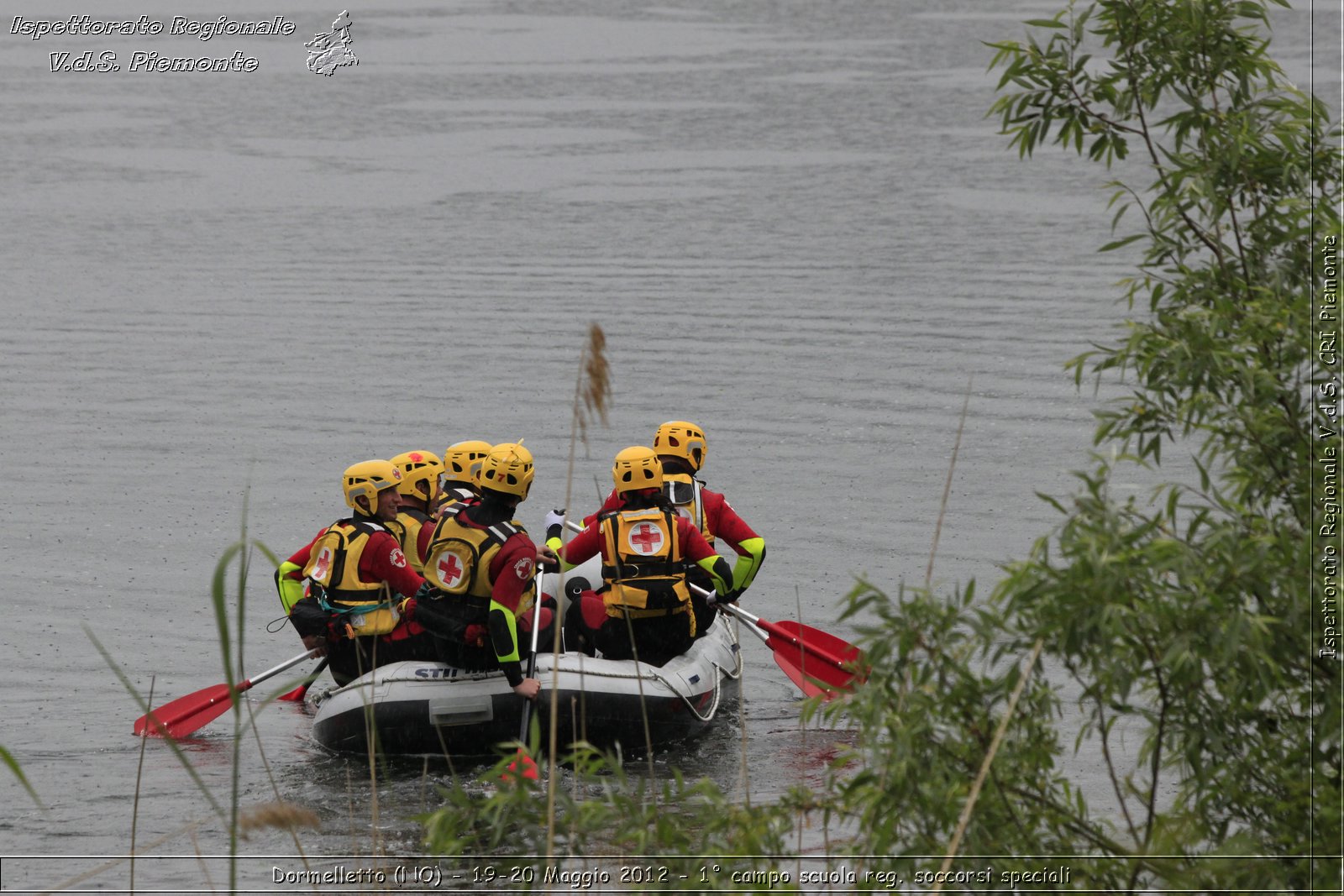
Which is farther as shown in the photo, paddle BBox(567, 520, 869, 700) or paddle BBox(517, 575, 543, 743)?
paddle BBox(567, 520, 869, 700)

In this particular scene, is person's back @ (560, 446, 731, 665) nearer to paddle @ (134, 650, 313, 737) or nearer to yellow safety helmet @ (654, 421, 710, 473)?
yellow safety helmet @ (654, 421, 710, 473)

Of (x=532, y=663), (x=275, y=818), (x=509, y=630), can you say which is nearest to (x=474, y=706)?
(x=532, y=663)

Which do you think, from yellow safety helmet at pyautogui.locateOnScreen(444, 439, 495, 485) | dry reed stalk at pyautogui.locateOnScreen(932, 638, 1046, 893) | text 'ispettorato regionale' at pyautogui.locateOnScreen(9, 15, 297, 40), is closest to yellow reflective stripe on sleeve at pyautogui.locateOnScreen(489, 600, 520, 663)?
yellow safety helmet at pyautogui.locateOnScreen(444, 439, 495, 485)

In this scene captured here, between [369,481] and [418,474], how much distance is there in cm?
55

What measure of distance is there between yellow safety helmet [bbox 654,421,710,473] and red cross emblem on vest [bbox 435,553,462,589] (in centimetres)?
204

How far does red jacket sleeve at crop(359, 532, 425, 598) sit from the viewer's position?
10523 mm

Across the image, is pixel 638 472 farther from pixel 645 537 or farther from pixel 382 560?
pixel 382 560

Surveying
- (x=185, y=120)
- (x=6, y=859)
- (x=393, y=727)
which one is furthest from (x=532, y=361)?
(x=185, y=120)

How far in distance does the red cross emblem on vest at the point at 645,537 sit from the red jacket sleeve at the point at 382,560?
1514 millimetres

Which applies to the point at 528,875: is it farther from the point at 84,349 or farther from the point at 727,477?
the point at 84,349

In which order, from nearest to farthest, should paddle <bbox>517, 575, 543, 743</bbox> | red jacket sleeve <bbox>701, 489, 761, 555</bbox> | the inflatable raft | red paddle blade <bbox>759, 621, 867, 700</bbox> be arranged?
paddle <bbox>517, 575, 543, 743</bbox> < the inflatable raft < red paddle blade <bbox>759, 621, 867, 700</bbox> < red jacket sleeve <bbox>701, 489, 761, 555</bbox>

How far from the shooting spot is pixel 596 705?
10.7m

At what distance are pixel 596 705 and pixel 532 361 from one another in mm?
14416

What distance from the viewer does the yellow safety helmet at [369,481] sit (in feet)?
34.7
